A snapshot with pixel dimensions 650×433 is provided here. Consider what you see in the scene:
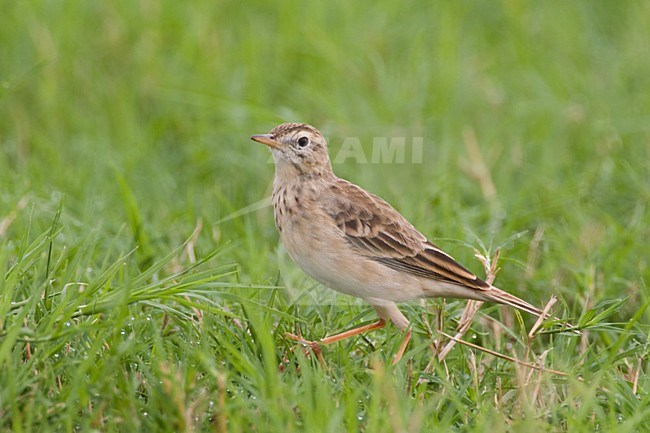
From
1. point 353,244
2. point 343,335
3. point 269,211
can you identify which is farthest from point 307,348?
point 269,211

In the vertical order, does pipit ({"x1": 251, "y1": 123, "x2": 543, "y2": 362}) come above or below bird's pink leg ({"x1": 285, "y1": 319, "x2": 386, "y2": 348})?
above

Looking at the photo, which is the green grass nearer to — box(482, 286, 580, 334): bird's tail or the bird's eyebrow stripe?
box(482, 286, 580, 334): bird's tail

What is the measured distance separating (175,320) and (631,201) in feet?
13.1

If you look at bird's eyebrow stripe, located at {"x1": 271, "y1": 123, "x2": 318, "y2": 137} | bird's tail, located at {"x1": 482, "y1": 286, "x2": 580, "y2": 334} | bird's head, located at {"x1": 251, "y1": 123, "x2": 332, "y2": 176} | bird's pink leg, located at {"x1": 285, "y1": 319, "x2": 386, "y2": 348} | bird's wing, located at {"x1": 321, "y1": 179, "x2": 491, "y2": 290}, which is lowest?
bird's pink leg, located at {"x1": 285, "y1": 319, "x2": 386, "y2": 348}

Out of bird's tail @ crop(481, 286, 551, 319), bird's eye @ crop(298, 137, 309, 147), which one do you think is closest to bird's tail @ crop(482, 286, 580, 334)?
bird's tail @ crop(481, 286, 551, 319)

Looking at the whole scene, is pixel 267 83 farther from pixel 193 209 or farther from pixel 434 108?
pixel 193 209

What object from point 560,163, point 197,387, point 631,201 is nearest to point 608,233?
point 631,201

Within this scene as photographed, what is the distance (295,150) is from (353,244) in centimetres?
66

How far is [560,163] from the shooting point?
8.73 m

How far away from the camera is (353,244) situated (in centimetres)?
562

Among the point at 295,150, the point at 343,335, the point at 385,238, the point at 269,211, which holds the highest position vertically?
the point at 295,150

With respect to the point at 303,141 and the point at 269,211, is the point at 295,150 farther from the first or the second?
the point at 269,211

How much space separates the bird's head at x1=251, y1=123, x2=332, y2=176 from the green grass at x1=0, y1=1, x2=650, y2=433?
573 millimetres

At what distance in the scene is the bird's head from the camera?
19.4ft
